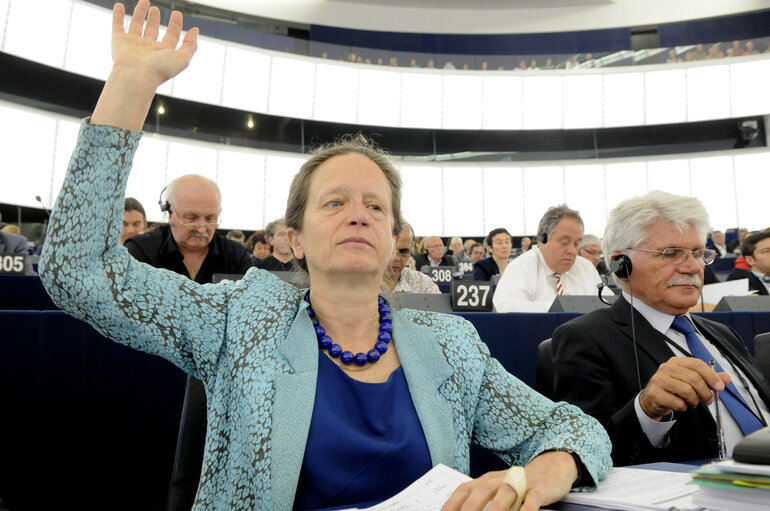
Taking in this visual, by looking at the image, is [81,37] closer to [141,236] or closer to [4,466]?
[141,236]

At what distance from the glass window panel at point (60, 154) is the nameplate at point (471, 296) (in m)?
9.07

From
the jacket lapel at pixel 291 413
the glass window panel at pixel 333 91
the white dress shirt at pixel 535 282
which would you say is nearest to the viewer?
the jacket lapel at pixel 291 413

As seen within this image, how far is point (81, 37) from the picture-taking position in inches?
416

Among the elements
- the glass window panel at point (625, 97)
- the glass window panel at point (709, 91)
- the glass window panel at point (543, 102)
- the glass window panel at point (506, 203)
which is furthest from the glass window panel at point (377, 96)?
the glass window panel at point (709, 91)

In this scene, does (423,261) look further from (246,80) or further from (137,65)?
(137,65)

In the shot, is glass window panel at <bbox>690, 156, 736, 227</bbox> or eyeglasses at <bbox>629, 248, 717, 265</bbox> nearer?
eyeglasses at <bbox>629, 248, 717, 265</bbox>

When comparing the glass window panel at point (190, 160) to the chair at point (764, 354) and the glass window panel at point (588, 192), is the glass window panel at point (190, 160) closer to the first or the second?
the glass window panel at point (588, 192)

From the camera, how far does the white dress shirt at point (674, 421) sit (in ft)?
4.57

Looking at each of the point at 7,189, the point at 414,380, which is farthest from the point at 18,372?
the point at 7,189

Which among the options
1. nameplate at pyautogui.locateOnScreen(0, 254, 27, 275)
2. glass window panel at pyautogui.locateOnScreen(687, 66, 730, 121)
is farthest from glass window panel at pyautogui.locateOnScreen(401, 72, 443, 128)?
nameplate at pyautogui.locateOnScreen(0, 254, 27, 275)

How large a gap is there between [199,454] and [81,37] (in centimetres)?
1137

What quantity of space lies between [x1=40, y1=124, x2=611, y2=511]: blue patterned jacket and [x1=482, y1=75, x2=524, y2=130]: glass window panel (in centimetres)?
1371

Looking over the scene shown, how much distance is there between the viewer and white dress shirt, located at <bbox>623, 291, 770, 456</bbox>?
1.39 meters

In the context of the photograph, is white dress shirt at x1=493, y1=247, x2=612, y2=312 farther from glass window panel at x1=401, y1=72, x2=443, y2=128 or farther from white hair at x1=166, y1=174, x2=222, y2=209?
glass window panel at x1=401, y1=72, x2=443, y2=128
